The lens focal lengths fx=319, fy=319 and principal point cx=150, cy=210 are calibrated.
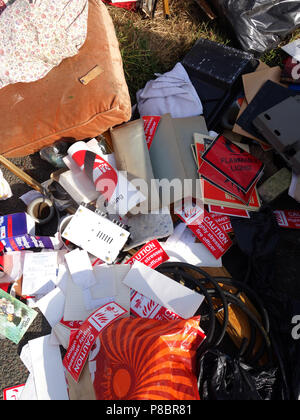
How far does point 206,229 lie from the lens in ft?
6.94

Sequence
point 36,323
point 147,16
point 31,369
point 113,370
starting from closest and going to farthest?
point 113,370
point 31,369
point 36,323
point 147,16

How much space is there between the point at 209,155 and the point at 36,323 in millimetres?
1549

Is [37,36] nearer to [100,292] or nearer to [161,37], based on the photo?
[161,37]

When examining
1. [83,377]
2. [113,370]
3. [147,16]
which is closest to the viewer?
[113,370]

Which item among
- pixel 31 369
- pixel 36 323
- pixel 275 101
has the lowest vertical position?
pixel 31 369

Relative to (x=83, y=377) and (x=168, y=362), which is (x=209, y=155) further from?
(x=83, y=377)

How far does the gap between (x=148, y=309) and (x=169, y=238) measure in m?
0.49

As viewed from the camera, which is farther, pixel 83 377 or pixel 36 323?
pixel 36 323

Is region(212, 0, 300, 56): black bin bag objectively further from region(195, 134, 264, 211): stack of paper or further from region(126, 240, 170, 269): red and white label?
region(126, 240, 170, 269): red and white label

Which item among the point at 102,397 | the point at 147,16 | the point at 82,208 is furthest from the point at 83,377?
the point at 147,16

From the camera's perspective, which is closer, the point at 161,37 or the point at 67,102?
the point at 67,102

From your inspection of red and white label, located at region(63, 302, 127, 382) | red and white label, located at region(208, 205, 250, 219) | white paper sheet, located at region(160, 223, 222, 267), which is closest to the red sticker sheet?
red and white label, located at region(208, 205, 250, 219)

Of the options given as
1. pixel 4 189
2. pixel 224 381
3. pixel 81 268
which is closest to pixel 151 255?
pixel 81 268

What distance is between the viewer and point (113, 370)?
1.35m
